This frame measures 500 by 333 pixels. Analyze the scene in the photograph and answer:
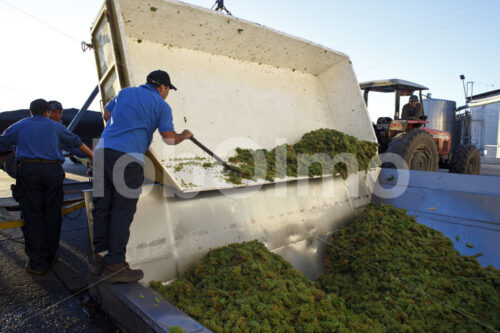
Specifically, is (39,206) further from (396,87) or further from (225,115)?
(396,87)

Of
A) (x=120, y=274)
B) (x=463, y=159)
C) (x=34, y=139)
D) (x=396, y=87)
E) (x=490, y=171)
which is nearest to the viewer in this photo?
(x=120, y=274)

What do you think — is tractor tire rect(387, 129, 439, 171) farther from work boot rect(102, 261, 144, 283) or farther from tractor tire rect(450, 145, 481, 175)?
work boot rect(102, 261, 144, 283)

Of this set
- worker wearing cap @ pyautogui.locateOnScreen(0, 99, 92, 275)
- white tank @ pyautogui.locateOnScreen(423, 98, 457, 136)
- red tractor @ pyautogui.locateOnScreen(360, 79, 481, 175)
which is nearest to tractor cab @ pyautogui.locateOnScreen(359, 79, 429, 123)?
red tractor @ pyautogui.locateOnScreen(360, 79, 481, 175)

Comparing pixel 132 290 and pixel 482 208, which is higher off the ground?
pixel 482 208

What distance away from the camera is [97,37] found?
2943 millimetres

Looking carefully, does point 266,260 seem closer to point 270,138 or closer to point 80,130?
point 270,138

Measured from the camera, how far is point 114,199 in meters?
2.02

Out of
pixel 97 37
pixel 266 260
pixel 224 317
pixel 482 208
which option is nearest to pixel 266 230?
pixel 266 260

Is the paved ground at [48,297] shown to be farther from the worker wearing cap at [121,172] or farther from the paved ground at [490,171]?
the paved ground at [490,171]

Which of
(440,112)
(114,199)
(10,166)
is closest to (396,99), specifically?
(114,199)

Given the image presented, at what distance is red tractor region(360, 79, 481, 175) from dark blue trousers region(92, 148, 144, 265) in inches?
144

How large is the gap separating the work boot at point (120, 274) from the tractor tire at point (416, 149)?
376 cm

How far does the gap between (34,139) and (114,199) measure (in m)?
1.41

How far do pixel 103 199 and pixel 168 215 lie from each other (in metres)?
0.46
